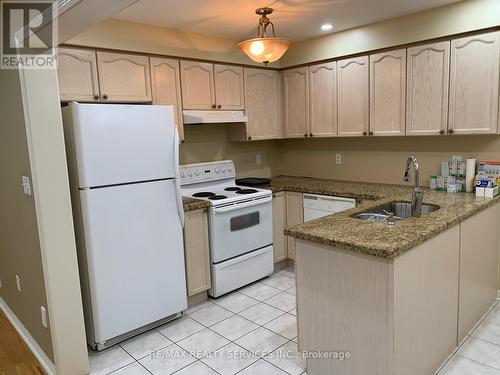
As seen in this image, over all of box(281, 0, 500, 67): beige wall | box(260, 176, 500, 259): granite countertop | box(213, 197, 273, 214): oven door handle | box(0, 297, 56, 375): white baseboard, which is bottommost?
box(0, 297, 56, 375): white baseboard

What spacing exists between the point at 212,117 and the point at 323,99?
1.22 meters

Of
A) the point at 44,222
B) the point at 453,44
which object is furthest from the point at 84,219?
the point at 453,44

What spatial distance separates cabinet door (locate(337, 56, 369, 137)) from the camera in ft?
11.8

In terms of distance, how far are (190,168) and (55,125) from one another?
1688mm

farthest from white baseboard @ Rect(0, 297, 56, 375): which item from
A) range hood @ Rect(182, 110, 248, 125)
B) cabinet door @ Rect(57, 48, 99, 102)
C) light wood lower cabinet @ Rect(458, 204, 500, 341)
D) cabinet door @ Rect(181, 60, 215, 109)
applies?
light wood lower cabinet @ Rect(458, 204, 500, 341)

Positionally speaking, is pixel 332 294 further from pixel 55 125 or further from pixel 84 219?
pixel 55 125

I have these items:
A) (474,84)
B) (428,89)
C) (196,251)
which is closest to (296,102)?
(428,89)

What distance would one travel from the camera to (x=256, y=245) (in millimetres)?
3619

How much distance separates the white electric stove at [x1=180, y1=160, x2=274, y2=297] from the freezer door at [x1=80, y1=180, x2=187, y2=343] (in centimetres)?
40

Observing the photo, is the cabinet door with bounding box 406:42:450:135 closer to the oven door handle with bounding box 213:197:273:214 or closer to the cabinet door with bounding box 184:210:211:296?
the oven door handle with bounding box 213:197:273:214

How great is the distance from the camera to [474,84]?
2.94 meters

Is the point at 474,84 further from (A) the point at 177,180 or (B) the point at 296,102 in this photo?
(A) the point at 177,180

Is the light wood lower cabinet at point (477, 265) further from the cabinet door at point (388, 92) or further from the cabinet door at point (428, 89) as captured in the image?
the cabinet door at point (388, 92)

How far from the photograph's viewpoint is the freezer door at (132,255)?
2.53 meters
